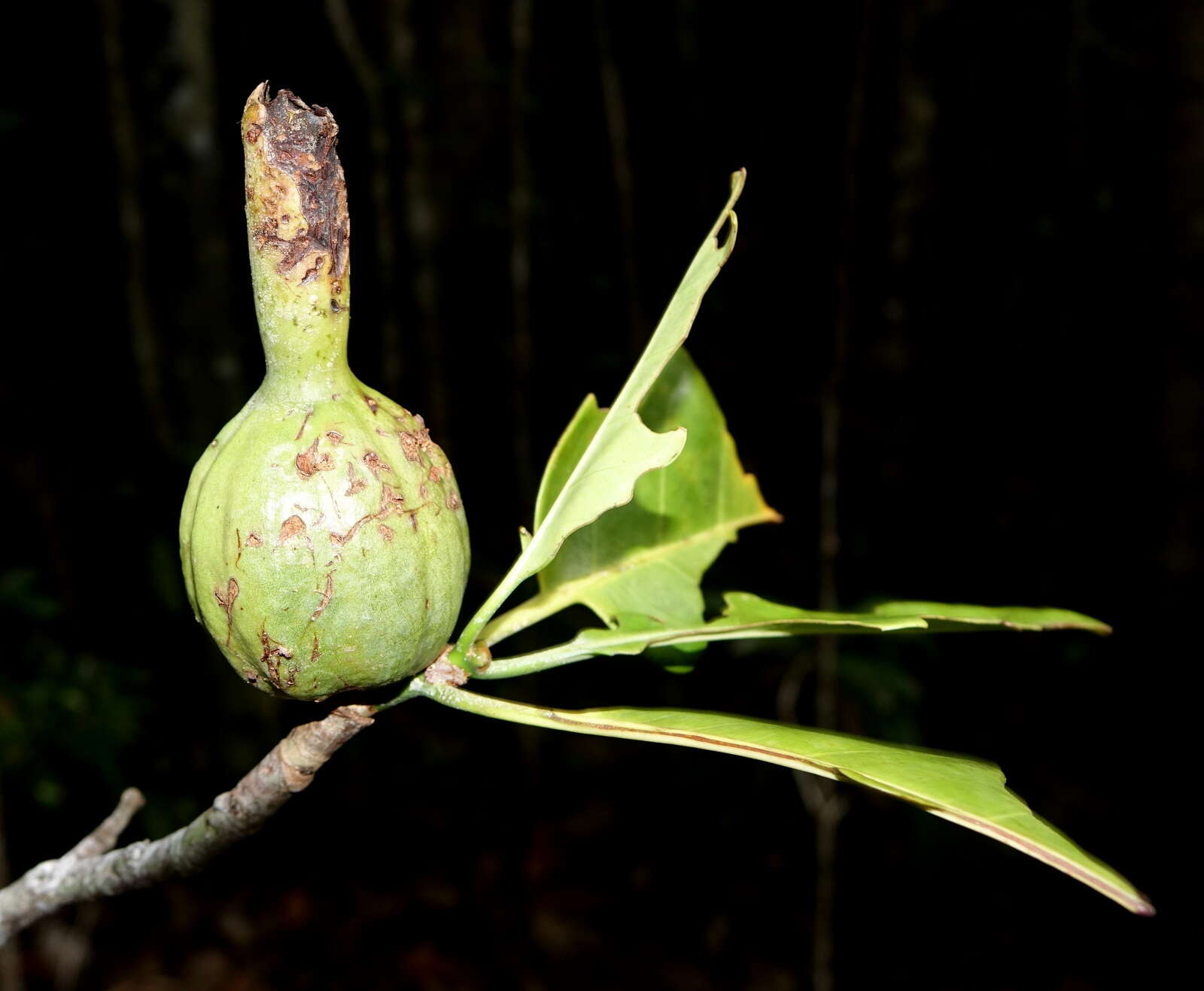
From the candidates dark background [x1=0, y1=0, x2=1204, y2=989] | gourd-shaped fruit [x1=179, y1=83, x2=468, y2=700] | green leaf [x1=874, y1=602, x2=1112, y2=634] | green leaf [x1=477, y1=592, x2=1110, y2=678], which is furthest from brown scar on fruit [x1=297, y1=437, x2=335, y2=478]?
dark background [x1=0, y1=0, x2=1204, y2=989]

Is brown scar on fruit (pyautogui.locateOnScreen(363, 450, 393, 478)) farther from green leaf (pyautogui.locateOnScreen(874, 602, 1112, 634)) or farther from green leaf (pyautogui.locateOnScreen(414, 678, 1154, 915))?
green leaf (pyautogui.locateOnScreen(874, 602, 1112, 634))

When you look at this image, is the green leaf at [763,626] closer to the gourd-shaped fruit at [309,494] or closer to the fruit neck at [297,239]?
the gourd-shaped fruit at [309,494]

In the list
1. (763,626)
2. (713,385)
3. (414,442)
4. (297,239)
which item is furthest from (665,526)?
(713,385)

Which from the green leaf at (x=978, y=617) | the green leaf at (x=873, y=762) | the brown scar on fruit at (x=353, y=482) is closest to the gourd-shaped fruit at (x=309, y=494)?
the brown scar on fruit at (x=353, y=482)

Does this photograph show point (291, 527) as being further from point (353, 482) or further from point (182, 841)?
point (182, 841)

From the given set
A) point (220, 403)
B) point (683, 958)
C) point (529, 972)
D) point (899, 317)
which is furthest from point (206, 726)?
point (899, 317)

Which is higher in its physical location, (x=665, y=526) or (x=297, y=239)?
(x=297, y=239)

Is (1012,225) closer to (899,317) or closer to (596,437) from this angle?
(899,317)
